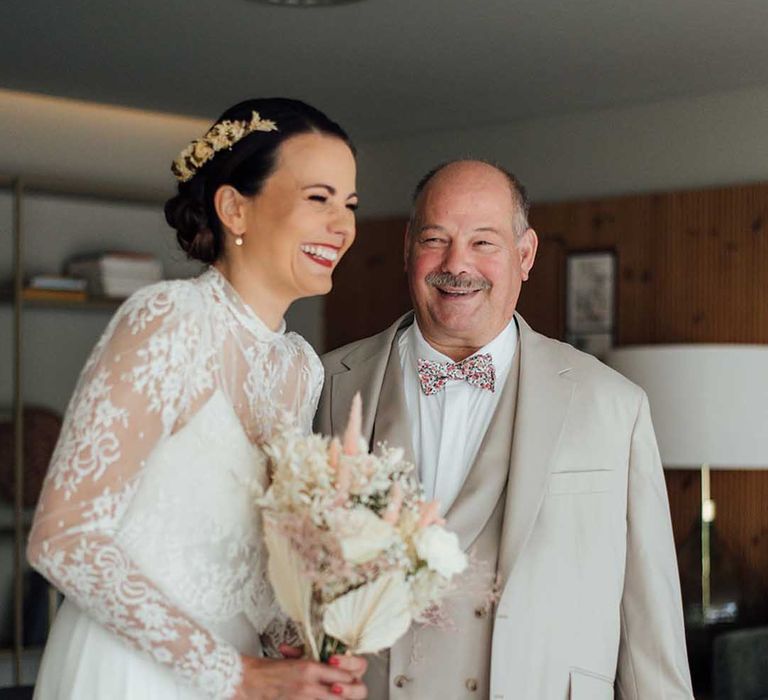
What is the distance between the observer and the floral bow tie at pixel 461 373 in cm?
277

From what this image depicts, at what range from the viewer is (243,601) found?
220 centimetres

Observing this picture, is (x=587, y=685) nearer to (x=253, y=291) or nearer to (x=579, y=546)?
(x=579, y=546)

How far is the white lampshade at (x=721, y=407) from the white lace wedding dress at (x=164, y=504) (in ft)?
10.8

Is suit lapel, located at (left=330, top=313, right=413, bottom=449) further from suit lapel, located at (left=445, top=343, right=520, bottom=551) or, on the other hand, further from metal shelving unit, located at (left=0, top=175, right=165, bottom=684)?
metal shelving unit, located at (left=0, top=175, right=165, bottom=684)

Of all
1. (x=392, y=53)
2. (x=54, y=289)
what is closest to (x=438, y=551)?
(x=392, y=53)

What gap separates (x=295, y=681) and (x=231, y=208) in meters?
0.79

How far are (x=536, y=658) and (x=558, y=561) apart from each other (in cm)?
19

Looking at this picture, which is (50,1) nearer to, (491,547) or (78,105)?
(78,105)

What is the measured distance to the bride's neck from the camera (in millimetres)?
2256

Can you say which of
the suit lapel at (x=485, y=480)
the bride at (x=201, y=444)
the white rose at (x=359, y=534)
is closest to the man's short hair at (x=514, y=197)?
the suit lapel at (x=485, y=480)

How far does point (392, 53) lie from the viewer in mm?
5367

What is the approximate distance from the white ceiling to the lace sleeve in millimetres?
2858

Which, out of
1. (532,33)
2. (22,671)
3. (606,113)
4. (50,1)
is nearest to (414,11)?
(532,33)

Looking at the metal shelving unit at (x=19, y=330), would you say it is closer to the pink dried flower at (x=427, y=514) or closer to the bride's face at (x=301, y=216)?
the bride's face at (x=301, y=216)
